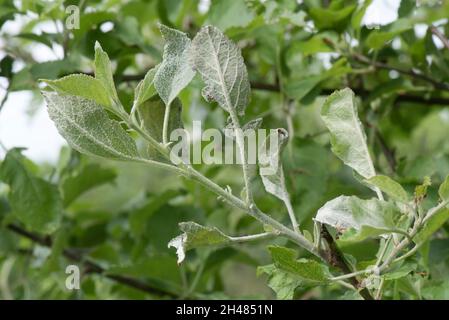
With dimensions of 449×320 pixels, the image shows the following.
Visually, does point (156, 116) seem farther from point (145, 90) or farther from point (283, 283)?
point (283, 283)

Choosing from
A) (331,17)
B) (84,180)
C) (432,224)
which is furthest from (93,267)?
(432,224)

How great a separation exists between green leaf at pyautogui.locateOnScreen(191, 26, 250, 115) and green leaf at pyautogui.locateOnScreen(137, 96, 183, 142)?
0.03 m

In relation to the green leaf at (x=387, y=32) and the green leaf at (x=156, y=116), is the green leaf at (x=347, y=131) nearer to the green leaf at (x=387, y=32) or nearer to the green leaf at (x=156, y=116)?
the green leaf at (x=156, y=116)

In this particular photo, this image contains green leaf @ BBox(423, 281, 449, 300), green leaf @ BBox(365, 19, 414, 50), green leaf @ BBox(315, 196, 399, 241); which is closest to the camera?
green leaf @ BBox(315, 196, 399, 241)

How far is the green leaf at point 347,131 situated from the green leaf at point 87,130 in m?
0.15

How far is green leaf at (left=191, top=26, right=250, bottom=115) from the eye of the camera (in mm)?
547

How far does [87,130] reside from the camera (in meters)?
0.52

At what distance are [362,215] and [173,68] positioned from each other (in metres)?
0.18

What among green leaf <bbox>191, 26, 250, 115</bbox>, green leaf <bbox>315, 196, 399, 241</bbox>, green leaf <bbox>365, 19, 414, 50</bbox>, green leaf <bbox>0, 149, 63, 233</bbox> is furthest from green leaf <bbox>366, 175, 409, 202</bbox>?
green leaf <bbox>0, 149, 63, 233</bbox>

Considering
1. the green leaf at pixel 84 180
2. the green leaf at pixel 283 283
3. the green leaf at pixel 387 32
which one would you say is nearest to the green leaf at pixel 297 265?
the green leaf at pixel 283 283

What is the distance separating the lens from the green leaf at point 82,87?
0.51 metres

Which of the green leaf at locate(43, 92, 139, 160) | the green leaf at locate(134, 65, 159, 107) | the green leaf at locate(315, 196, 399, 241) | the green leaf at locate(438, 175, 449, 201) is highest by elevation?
the green leaf at locate(134, 65, 159, 107)

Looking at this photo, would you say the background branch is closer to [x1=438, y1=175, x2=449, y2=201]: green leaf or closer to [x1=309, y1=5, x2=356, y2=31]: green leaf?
[x1=309, y1=5, x2=356, y2=31]: green leaf

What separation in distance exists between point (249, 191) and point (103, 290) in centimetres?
66
